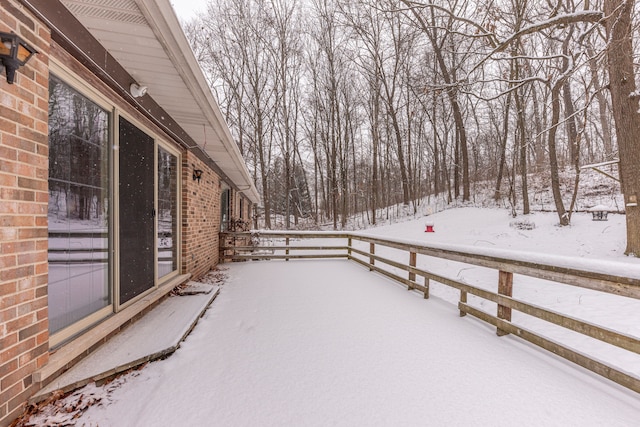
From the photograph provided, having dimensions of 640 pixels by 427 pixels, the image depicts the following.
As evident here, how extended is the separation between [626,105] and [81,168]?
8.08 meters

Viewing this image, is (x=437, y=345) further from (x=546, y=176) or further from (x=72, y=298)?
(x=546, y=176)

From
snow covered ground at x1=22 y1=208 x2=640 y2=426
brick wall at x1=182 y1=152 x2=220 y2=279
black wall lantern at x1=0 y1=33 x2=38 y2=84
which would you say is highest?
black wall lantern at x1=0 y1=33 x2=38 y2=84

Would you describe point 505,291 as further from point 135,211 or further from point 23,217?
point 135,211

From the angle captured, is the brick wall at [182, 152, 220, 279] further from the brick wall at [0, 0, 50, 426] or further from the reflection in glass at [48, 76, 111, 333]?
the brick wall at [0, 0, 50, 426]

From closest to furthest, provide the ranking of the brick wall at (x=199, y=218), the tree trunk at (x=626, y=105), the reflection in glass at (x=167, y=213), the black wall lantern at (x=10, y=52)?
1. the black wall lantern at (x=10, y=52)
2. the reflection in glass at (x=167, y=213)
3. the brick wall at (x=199, y=218)
4. the tree trunk at (x=626, y=105)

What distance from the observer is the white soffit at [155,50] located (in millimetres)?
1723

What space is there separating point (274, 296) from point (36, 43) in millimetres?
3374

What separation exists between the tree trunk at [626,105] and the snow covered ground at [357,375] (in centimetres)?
237

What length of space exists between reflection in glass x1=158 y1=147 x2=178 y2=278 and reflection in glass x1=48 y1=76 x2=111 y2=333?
4.19ft

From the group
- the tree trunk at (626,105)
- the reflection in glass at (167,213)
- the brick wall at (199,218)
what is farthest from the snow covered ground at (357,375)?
the tree trunk at (626,105)

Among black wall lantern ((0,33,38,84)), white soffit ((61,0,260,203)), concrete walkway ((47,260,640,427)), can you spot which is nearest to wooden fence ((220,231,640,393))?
concrete walkway ((47,260,640,427))

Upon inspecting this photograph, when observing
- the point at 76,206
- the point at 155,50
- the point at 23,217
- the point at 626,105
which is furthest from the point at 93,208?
the point at 626,105

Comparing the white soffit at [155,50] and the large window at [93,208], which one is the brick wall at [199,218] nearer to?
the large window at [93,208]

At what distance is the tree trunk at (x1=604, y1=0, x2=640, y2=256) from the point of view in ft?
15.4
